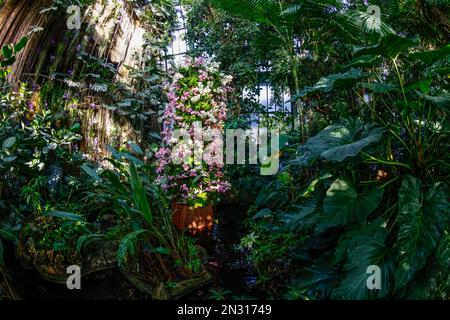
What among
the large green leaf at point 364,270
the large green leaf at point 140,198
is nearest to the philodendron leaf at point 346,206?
the large green leaf at point 364,270

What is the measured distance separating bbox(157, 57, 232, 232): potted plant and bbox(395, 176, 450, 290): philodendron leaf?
1.74 meters

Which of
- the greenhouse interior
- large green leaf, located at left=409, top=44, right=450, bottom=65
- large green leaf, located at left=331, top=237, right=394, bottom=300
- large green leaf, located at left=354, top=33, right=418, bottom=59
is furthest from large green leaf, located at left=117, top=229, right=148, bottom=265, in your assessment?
large green leaf, located at left=409, top=44, right=450, bottom=65

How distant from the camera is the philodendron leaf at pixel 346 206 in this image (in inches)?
75.0

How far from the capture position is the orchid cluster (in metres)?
3.30

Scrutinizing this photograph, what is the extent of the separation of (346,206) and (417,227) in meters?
0.33

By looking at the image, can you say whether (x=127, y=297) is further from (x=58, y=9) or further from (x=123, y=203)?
(x=58, y=9)

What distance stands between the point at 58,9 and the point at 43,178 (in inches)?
76.2

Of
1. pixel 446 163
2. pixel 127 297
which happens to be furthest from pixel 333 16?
pixel 127 297

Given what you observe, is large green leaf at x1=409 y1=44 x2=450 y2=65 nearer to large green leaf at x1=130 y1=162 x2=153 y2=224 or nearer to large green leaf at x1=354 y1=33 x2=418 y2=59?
large green leaf at x1=354 y1=33 x2=418 y2=59

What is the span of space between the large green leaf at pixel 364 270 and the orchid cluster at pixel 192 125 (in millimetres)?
1641

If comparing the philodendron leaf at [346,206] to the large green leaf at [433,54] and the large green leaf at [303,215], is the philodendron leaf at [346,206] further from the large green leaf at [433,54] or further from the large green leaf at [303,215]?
the large green leaf at [433,54]

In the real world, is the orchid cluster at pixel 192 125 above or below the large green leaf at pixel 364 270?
above

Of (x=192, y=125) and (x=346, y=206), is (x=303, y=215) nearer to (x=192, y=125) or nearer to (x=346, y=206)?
(x=346, y=206)
